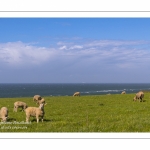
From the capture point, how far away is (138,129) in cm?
1653
